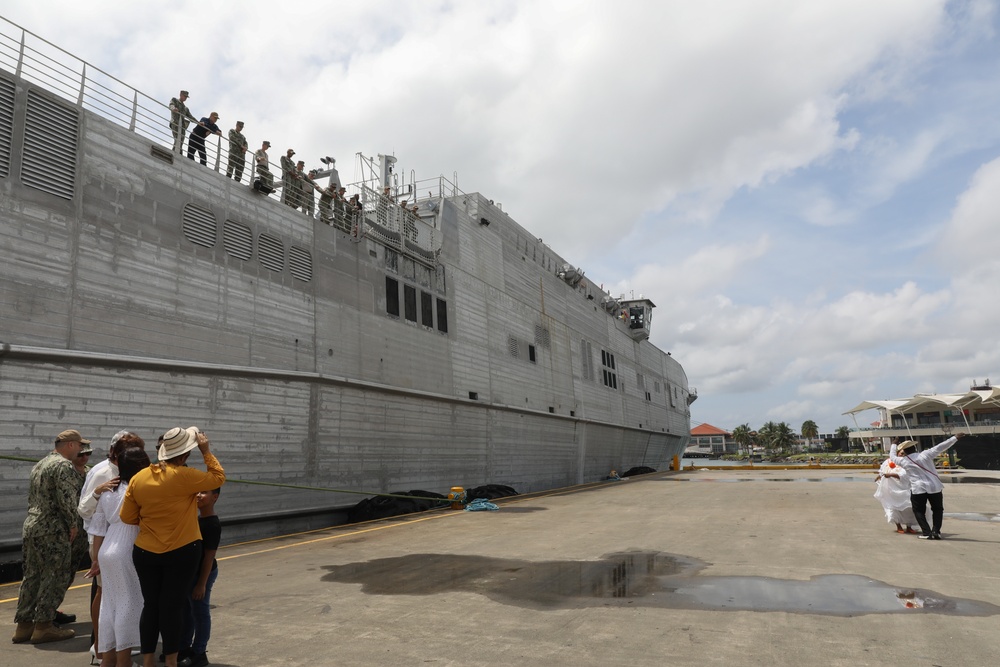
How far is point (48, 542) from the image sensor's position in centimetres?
454

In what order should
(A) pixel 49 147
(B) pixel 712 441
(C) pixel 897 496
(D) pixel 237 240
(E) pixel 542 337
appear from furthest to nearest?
1. (B) pixel 712 441
2. (E) pixel 542 337
3. (D) pixel 237 240
4. (C) pixel 897 496
5. (A) pixel 49 147

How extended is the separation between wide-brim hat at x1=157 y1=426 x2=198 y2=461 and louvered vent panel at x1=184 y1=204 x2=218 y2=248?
24.9ft

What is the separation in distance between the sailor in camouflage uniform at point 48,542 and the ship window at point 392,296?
9567 millimetres

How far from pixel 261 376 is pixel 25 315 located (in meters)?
3.63

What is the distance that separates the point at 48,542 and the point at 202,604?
5.45 feet

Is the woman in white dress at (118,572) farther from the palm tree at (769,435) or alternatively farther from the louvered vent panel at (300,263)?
the palm tree at (769,435)

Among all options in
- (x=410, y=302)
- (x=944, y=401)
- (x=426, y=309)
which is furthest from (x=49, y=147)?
(x=944, y=401)

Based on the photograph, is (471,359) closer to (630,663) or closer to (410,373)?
(410,373)

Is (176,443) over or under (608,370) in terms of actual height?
under

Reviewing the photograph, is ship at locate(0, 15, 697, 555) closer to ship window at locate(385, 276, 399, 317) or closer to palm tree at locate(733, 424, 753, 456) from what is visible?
ship window at locate(385, 276, 399, 317)

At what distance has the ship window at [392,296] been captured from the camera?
14139mm

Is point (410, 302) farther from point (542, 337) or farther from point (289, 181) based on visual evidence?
point (542, 337)

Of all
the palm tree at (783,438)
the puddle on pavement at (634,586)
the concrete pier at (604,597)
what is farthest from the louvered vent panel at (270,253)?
the palm tree at (783,438)

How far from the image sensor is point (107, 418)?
8391 millimetres
